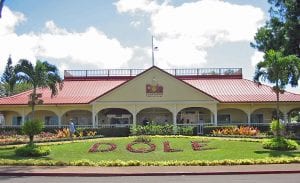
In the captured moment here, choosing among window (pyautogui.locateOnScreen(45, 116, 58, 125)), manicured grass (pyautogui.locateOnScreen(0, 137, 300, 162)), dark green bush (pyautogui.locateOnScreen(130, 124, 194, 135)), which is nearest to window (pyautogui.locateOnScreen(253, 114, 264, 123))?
dark green bush (pyautogui.locateOnScreen(130, 124, 194, 135))

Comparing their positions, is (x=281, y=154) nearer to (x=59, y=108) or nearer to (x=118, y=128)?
(x=118, y=128)

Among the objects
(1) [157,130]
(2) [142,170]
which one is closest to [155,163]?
(2) [142,170]

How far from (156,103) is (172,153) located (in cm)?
1861

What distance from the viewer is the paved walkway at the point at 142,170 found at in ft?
62.8

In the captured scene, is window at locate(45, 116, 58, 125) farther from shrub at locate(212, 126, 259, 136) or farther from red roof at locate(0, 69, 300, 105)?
shrub at locate(212, 126, 259, 136)

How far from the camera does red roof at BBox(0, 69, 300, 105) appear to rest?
46188mm

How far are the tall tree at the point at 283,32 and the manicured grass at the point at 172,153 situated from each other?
1244 cm

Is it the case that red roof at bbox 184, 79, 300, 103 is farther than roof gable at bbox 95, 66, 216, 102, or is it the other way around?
red roof at bbox 184, 79, 300, 103

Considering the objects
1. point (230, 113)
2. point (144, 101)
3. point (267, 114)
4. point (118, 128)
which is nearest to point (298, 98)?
point (267, 114)

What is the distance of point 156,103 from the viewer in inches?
1770

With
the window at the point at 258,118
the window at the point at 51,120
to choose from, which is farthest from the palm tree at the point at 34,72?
the window at the point at 258,118

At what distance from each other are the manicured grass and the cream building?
13.8 metres

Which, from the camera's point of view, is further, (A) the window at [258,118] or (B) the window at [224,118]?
(A) the window at [258,118]

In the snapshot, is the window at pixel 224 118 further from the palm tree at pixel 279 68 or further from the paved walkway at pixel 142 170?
the paved walkway at pixel 142 170
